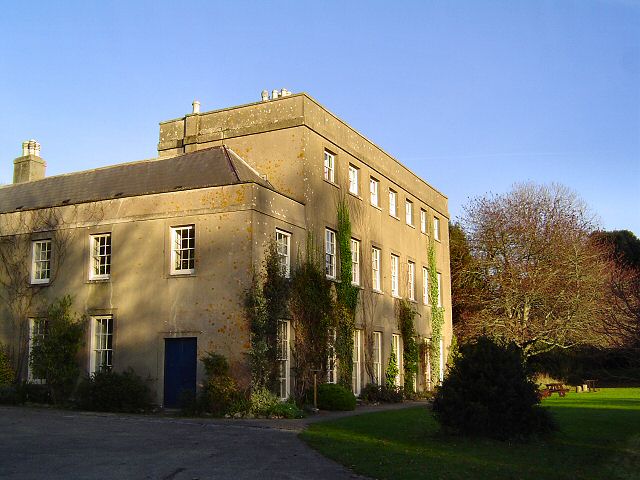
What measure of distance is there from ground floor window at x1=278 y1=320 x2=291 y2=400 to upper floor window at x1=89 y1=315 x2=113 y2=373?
5.38m

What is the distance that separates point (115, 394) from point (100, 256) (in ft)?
16.2

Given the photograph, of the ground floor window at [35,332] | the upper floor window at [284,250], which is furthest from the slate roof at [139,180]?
the ground floor window at [35,332]

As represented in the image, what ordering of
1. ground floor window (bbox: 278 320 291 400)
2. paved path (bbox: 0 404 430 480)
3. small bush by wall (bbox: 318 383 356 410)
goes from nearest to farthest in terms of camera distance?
1. paved path (bbox: 0 404 430 480)
2. ground floor window (bbox: 278 320 291 400)
3. small bush by wall (bbox: 318 383 356 410)

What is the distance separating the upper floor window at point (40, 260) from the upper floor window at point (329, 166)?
9.87m

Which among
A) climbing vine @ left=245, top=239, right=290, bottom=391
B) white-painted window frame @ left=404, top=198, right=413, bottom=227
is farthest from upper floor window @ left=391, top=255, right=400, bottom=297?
climbing vine @ left=245, top=239, right=290, bottom=391

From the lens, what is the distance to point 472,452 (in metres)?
11.8

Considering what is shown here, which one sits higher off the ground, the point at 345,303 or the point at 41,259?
the point at 41,259

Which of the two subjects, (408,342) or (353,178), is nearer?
(353,178)

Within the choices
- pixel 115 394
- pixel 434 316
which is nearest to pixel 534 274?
pixel 434 316

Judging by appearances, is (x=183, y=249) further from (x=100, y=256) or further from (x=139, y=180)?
(x=139, y=180)

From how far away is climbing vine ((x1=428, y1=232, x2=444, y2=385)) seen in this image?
3222 cm

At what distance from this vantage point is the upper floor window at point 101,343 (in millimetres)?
21078

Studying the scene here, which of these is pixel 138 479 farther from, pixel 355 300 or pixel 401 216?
pixel 401 216

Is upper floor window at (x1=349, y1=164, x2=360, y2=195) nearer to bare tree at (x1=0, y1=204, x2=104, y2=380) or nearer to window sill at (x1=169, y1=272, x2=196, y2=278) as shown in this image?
window sill at (x1=169, y1=272, x2=196, y2=278)
